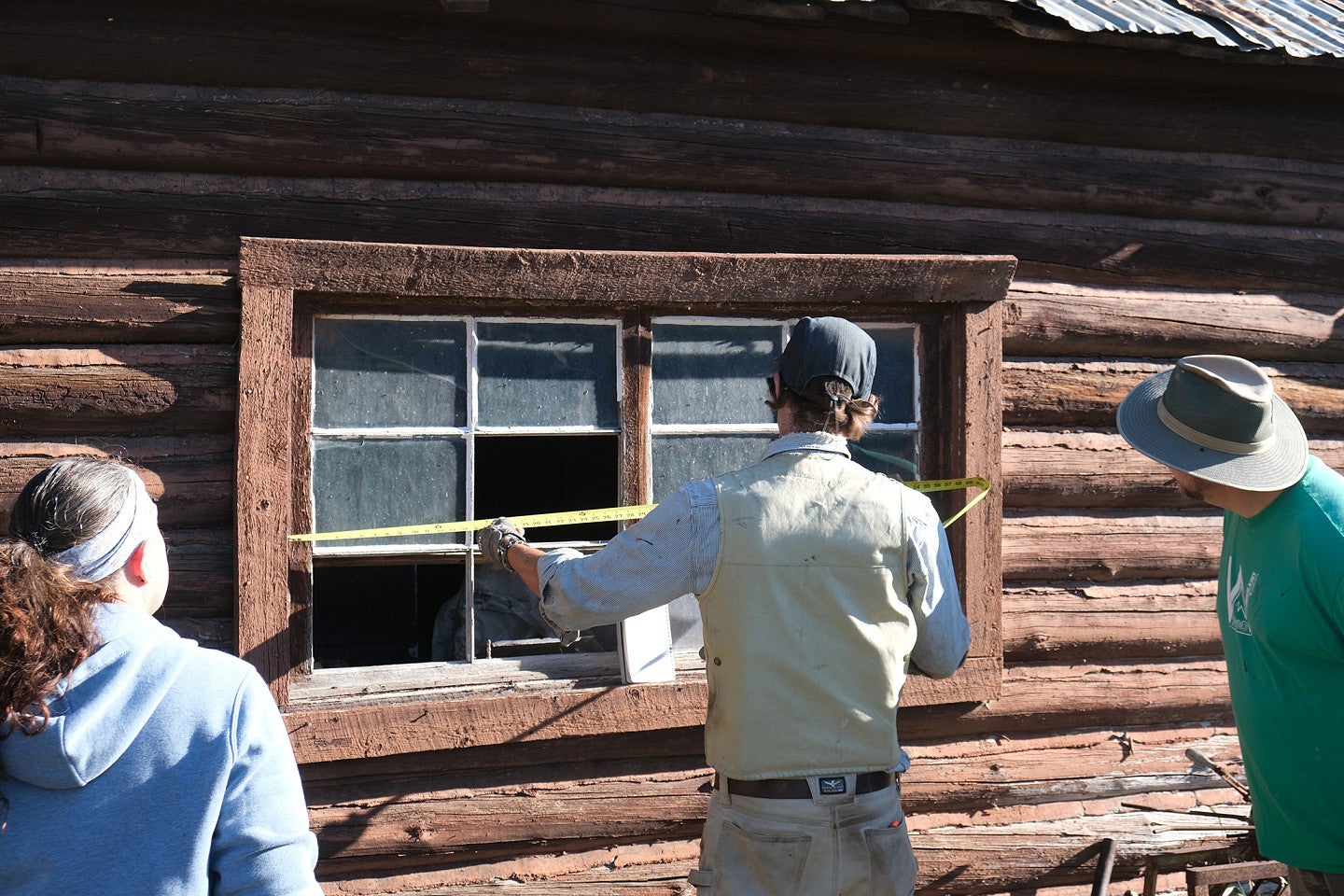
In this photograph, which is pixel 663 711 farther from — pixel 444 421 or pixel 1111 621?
pixel 1111 621

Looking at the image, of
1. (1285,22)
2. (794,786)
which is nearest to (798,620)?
(794,786)

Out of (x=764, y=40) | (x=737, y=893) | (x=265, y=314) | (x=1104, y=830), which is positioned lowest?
(x=1104, y=830)

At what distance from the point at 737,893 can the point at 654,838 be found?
1.23m

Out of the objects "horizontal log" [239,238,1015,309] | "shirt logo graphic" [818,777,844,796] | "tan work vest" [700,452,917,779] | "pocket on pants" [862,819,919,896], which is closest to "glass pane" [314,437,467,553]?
"horizontal log" [239,238,1015,309]

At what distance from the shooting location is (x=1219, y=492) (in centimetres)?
247

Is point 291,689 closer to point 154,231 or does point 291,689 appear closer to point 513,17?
point 154,231

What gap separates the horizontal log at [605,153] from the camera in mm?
3146

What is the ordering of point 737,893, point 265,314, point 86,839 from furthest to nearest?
point 265,314 < point 737,893 < point 86,839

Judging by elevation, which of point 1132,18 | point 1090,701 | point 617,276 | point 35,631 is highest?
point 1132,18

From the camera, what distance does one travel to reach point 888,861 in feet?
7.91

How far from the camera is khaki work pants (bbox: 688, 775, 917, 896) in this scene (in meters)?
2.36

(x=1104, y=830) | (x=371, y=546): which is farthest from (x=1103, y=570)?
(x=371, y=546)

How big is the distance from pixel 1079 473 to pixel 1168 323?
688 millimetres

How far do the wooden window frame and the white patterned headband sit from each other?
4.81ft
